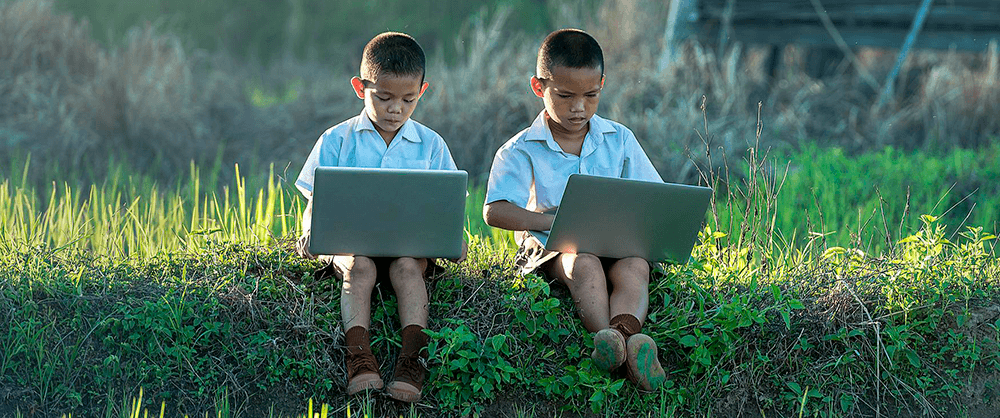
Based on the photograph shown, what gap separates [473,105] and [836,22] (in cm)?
343

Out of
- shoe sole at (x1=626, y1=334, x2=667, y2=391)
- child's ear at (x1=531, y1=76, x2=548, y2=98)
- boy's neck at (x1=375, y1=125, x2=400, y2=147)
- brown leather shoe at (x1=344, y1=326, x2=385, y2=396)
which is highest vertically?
child's ear at (x1=531, y1=76, x2=548, y2=98)

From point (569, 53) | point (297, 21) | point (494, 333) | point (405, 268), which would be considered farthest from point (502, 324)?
point (297, 21)

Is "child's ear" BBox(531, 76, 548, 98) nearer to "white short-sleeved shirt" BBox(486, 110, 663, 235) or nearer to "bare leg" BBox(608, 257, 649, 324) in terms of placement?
"white short-sleeved shirt" BBox(486, 110, 663, 235)

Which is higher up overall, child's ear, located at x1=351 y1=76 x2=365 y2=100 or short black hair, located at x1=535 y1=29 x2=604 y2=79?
short black hair, located at x1=535 y1=29 x2=604 y2=79

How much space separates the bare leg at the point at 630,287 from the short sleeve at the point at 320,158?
1062mm

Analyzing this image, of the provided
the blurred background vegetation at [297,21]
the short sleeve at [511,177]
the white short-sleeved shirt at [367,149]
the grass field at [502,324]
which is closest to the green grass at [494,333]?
Result: the grass field at [502,324]

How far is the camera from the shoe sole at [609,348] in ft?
10.5

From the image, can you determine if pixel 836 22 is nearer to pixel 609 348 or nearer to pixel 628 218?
pixel 628 218

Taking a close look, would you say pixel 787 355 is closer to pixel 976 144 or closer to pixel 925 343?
pixel 925 343

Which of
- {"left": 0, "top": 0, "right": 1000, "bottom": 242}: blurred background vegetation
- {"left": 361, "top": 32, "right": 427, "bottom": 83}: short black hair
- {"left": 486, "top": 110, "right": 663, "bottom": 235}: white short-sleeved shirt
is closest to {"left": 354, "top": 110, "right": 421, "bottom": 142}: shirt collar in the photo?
{"left": 361, "top": 32, "right": 427, "bottom": 83}: short black hair

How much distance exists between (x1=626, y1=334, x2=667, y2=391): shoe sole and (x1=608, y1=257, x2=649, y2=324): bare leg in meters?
0.18

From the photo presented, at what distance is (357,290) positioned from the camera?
135 inches

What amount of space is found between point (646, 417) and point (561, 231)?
68 centimetres

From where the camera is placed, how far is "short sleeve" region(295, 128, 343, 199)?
356cm
